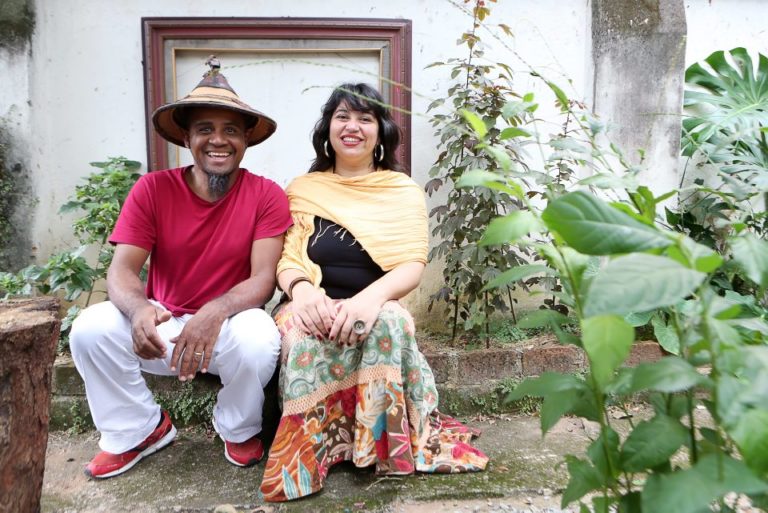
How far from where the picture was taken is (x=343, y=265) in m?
2.43

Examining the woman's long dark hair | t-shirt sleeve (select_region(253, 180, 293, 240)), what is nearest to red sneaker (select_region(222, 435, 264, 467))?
t-shirt sleeve (select_region(253, 180, 293, 240))

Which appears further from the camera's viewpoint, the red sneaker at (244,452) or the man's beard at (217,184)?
the man's beard at (217,184)

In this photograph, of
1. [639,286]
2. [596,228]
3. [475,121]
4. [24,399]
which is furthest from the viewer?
[24,399]

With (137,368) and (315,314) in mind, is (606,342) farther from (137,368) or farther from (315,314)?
(137,368)

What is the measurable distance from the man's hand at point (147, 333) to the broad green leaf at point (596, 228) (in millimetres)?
1725

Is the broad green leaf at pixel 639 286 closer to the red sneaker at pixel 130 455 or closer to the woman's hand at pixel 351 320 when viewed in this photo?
the woman's hand at pixel 351 320

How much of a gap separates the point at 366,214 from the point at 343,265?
25 cm

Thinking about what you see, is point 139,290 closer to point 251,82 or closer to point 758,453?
point 251,82

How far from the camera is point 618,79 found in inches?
123

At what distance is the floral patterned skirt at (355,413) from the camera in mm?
2037

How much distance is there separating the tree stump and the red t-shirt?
2.08 feet

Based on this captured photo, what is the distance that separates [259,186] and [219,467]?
48.2 inches

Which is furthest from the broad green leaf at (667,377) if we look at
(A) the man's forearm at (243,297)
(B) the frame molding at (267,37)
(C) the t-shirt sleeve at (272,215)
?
(B) the frame molding at (267,37)

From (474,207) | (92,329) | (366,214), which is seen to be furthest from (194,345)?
(474,207)
